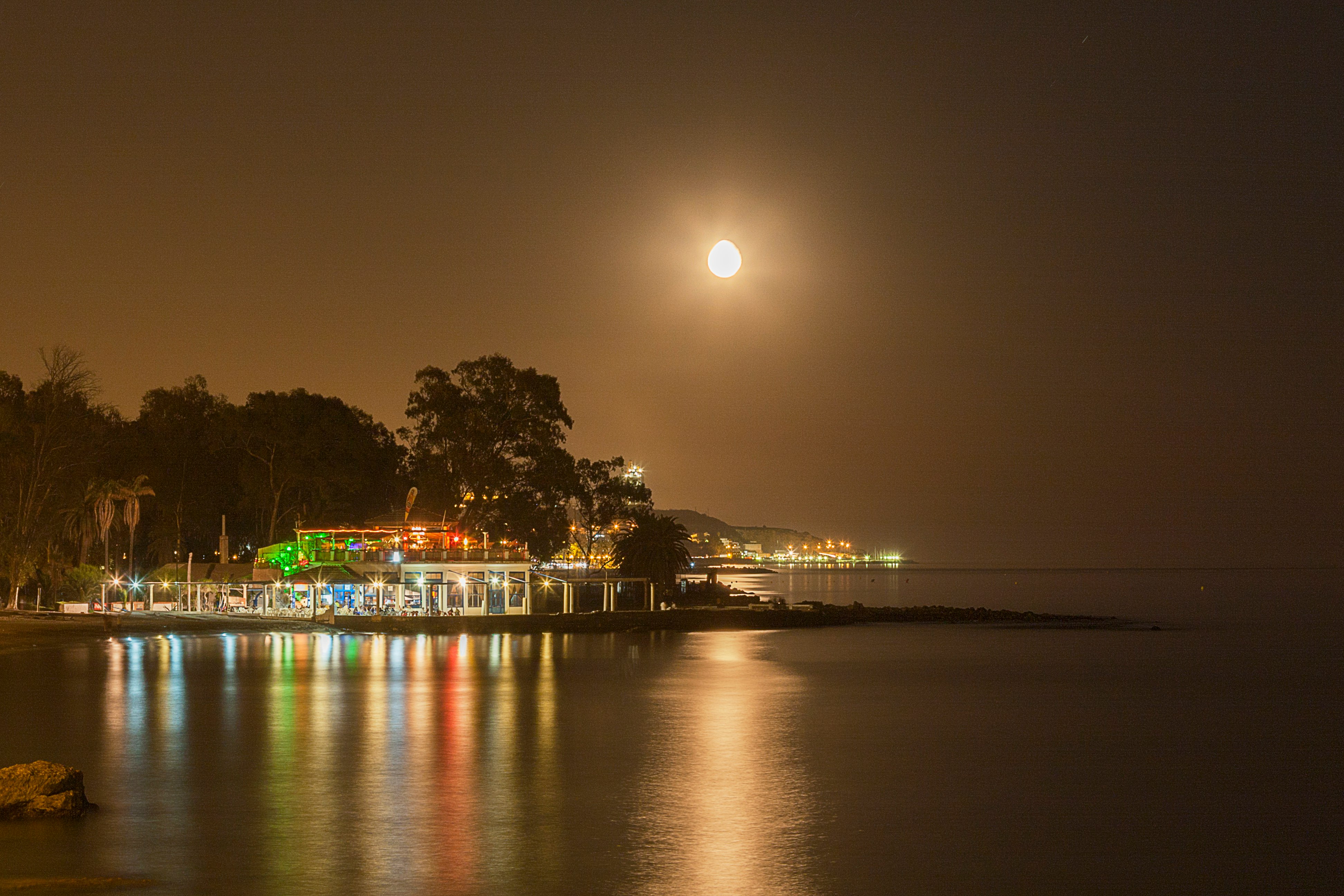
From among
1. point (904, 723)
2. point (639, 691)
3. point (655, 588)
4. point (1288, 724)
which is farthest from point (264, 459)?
point (1288, 724)

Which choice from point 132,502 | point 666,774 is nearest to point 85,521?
point 132,502

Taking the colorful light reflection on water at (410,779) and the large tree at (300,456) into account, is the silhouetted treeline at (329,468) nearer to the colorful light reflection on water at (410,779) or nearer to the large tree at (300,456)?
the large tree at (300,456)

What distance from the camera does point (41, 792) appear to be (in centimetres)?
1461

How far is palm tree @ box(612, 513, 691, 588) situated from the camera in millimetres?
70188

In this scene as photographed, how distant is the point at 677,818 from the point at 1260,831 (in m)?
8.41

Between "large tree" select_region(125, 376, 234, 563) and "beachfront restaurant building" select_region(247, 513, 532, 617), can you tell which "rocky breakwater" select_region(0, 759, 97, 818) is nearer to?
"beachfront restaurant building" select_region(247, 513, 532, 617)

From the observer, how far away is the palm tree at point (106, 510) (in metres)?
58.3

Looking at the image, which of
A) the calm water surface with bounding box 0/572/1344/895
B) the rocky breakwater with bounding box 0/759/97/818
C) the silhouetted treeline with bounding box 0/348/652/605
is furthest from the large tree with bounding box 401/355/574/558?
the rocky breakwater with bounding box 0/759/97/818

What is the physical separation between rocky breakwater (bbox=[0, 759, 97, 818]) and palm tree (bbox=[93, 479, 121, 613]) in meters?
45.8

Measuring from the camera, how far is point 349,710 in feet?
88.8

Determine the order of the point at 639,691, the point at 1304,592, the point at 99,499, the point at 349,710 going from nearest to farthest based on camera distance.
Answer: the point at 349,710 < the point at 639,691 < the point at 99,499 < the point at 1304,592

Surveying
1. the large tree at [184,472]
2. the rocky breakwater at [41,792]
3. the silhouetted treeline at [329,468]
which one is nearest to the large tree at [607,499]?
the silhouetted treeline at [329,468]

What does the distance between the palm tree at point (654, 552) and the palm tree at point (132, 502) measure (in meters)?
26.5

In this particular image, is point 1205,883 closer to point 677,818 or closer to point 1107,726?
point 677,818
